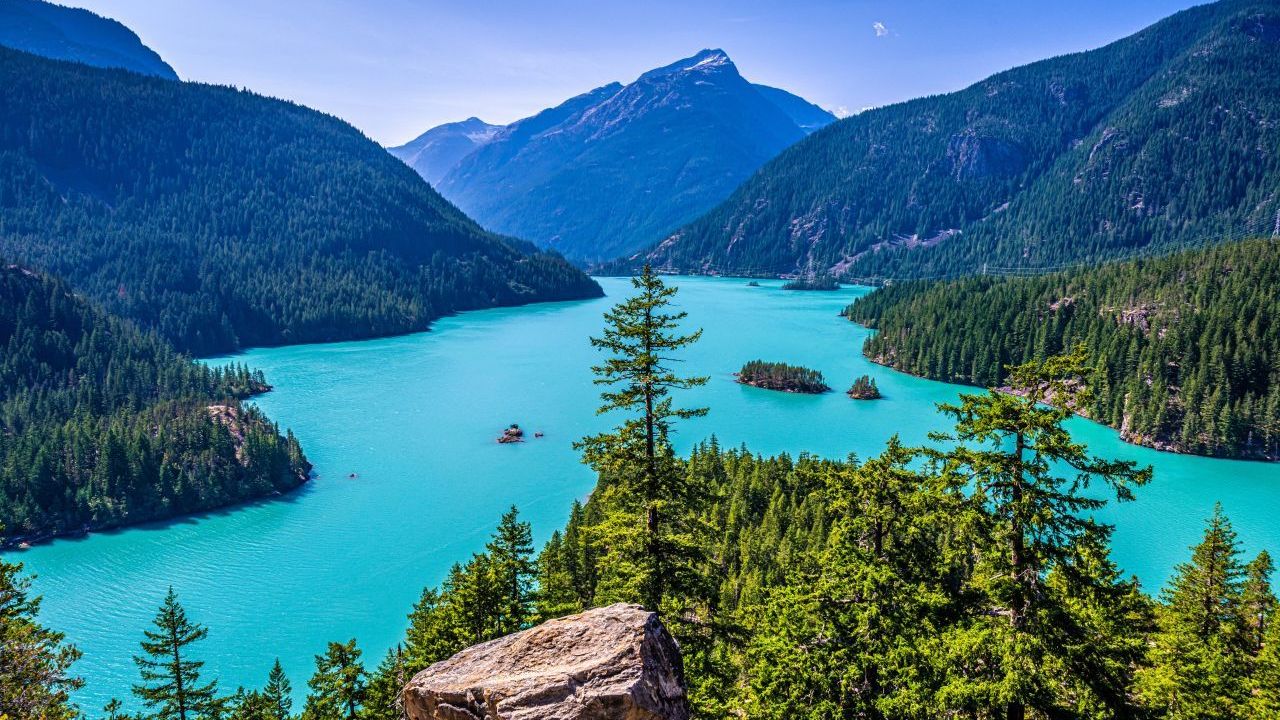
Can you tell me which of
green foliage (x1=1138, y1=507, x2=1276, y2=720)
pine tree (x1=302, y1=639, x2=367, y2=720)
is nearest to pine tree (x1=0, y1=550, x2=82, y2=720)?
pine tree (x1=302, y1=639, x2=367, y2=720)

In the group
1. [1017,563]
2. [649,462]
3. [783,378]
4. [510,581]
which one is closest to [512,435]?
[783,378]

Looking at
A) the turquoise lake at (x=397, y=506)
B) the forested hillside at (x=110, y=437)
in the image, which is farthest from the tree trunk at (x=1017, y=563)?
the forested hillside at (x=110, y=437)

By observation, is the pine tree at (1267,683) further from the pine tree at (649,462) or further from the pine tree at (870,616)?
the pine tree at (649,462)

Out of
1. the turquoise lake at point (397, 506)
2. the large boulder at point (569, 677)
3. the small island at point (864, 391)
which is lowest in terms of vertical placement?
the turquoise lake at point (397, 506)

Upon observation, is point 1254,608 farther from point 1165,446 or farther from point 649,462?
point 1165,446

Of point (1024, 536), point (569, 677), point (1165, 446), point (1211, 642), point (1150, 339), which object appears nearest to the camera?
point (569, 677)

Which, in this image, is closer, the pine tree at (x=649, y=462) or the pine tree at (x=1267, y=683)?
the pine tree at (x=649, y=462)
